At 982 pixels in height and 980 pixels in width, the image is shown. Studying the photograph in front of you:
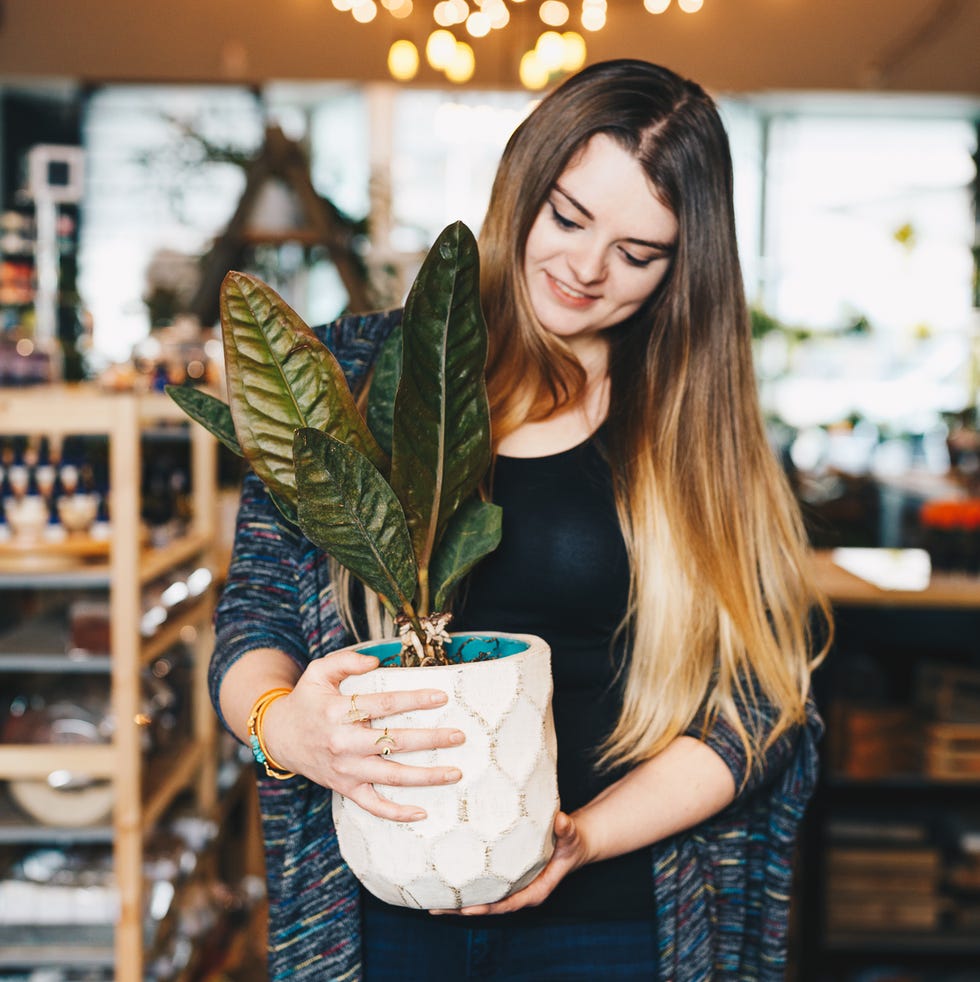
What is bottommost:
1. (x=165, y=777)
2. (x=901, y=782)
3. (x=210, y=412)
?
(x=901, y=782)

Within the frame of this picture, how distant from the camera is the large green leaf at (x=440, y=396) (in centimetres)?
81

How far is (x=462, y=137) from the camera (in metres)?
5.66

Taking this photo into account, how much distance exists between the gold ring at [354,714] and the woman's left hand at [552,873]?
0.19 m

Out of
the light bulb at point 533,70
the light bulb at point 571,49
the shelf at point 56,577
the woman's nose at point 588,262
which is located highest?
the light bulb at point 571,49

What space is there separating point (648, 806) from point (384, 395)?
467 millimetres

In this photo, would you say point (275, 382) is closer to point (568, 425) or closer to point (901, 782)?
point (568, 425)

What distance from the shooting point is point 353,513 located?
32.2 inches

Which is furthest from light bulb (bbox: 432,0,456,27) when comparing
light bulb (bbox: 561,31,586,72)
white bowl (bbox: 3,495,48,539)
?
white bowl (bbox: 3,495,48,539)

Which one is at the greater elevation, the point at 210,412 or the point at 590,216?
the point at 590,216

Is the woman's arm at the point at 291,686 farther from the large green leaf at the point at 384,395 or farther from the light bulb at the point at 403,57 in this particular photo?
the light bulb at the point at 403,57

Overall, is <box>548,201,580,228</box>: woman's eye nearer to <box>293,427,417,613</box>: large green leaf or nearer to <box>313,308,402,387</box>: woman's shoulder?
<box>313,308,402,387</box>: woman's shoulder

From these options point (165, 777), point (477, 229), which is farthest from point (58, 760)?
point (477, 229)

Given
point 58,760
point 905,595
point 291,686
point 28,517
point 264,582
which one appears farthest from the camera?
point 905,595

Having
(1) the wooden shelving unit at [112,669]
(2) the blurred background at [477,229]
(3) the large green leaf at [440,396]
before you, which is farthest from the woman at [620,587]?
(1) the wooden shelving unit at [112,669]
